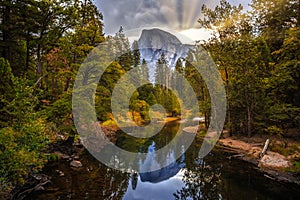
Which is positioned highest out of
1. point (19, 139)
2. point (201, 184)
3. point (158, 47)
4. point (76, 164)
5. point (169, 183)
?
point (158, 47)

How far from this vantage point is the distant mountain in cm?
6766

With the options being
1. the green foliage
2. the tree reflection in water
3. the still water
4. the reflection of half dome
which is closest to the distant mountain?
the reflection of half dome

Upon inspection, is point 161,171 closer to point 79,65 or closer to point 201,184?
point 201,184

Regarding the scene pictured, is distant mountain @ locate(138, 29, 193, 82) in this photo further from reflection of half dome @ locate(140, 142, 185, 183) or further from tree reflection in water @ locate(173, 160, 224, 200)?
tree reflection in water @ locate(173, 160, 224, 200)

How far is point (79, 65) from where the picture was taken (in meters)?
18.8

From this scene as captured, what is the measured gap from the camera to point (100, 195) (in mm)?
12016

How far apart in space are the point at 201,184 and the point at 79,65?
12.6 metres

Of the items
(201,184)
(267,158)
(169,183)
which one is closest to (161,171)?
(169,183)

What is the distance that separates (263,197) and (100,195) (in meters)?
8.37

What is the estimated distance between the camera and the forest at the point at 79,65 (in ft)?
36.4

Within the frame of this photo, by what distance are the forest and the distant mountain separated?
37635 millimetres

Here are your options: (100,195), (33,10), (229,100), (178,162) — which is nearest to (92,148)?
(178,162)

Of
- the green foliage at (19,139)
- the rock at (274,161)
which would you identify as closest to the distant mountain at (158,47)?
the rock at (274,161)

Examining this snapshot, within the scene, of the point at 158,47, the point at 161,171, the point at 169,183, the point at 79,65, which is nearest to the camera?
the point at 169,183
